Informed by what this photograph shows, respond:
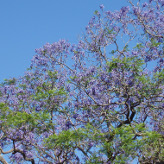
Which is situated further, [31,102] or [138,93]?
[31,102]

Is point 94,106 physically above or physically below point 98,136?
above

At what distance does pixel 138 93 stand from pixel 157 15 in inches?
152

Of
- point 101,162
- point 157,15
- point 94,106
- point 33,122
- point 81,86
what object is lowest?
point 101,162

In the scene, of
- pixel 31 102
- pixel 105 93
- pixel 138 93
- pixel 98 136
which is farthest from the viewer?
pixel 31 102

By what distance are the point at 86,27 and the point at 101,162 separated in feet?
20.4

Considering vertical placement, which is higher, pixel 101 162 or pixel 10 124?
pixel 10 124

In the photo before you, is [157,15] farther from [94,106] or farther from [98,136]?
[98,136]

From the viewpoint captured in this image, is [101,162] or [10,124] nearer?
[101,162]

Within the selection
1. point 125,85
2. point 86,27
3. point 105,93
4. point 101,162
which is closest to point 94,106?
point 105,93

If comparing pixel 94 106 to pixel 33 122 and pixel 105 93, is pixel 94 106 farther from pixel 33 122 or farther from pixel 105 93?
pixel 33 122

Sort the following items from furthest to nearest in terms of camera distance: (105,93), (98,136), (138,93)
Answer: (105,93)
(138,93)
(98,136)

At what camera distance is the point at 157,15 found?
1236 centimetres

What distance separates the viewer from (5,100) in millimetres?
13742

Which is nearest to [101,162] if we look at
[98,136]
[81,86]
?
[98,136]
